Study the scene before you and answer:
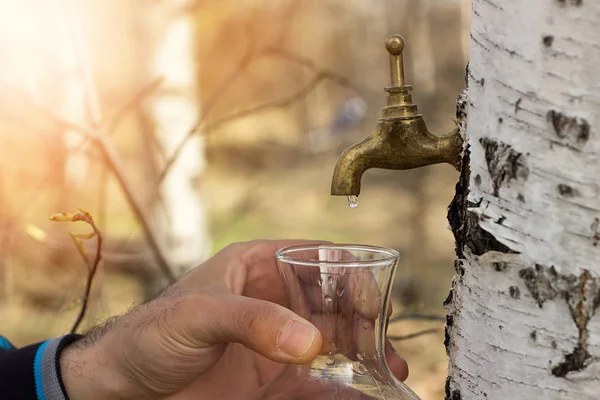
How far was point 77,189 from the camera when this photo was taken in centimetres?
372

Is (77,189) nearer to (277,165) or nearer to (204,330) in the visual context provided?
(204,330)

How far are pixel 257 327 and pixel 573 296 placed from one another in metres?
0.50

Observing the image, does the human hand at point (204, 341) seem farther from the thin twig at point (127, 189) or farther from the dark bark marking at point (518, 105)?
the thin twig at point (127, 189)

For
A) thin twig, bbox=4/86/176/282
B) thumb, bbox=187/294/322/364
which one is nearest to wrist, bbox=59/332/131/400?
thumb, bbox=187/294/322/364

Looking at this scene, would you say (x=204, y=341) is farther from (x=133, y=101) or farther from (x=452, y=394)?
(x=133, y=101)

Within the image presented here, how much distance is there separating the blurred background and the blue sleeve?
0.16 meters

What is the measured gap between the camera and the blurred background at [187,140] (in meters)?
2.97

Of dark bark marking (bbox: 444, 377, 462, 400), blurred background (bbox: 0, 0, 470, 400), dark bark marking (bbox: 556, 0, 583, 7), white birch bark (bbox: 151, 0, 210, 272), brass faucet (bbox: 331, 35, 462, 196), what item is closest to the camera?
dark bark marking (bbox: 556, 0, 583, 7)

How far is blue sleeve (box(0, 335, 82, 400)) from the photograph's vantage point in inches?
63.8

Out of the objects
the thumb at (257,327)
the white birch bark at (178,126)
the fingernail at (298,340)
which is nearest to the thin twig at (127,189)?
the white birch bark at (178,126)

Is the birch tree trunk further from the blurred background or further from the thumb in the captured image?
the blurred background

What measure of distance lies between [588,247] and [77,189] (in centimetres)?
326

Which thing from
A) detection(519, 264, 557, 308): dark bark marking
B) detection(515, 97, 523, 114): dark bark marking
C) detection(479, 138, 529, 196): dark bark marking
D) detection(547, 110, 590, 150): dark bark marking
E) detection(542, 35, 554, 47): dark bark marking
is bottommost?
detection(519, 264, 557, 308): dark bark marking

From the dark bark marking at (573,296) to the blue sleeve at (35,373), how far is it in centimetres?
113
